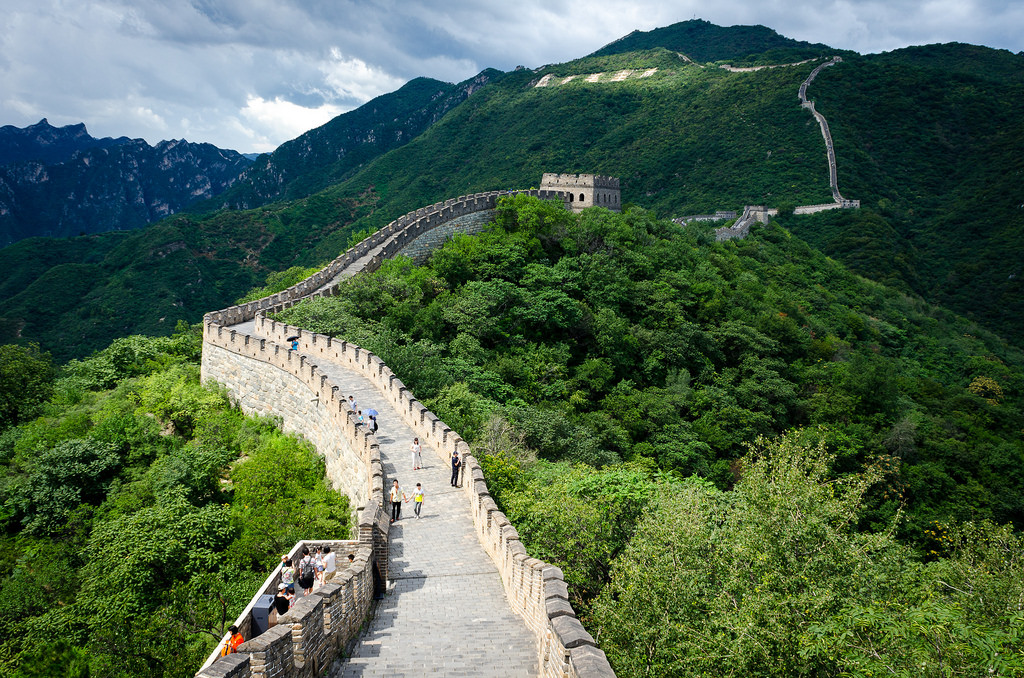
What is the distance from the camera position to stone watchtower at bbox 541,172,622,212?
44719 millimetres

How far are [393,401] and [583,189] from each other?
100ft

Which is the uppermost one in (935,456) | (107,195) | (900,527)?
(107,195)

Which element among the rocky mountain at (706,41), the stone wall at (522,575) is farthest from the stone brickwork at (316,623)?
the rocky mountain at (706,41)

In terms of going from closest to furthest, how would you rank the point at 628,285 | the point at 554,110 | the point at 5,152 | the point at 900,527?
the point at 900,527 < the point at 628,285 < the point at 554,110 < the point at 5,152

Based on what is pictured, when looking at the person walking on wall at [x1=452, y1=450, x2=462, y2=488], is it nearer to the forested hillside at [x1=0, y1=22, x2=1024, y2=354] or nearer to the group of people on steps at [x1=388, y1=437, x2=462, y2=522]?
the group of people on steps at [x1=388, y1=437, x2=462, y2=522]

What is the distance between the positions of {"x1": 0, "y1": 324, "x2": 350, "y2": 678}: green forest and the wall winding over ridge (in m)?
1.72

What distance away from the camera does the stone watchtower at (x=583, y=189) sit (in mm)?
44719

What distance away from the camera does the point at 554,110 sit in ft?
335

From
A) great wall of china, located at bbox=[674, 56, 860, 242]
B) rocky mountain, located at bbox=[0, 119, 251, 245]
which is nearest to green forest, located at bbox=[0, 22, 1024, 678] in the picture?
great wall of china, located at bbox=[674, 56, 860, 242]

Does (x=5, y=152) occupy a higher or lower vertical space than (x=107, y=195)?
higher

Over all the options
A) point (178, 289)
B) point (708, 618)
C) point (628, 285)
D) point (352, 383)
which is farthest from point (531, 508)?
point (178, 289)

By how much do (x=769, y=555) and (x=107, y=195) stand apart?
207 metres

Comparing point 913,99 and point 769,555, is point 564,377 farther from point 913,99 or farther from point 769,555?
point 913,99

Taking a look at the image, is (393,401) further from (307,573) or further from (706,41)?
(706,41)
